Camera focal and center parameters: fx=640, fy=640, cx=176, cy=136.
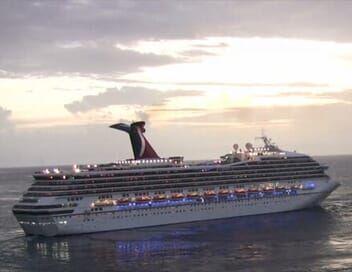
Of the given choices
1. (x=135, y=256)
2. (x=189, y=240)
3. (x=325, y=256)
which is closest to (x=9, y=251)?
(x=135, y=256)

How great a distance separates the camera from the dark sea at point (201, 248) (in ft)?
182

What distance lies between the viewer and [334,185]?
96625 millimetres

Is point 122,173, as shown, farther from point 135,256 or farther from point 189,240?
point 135,256

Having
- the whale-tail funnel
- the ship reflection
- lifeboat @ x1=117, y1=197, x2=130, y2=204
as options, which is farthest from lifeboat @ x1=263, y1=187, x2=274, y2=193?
lifeboat @ x1=117, y1=197, x2=130, y2=204

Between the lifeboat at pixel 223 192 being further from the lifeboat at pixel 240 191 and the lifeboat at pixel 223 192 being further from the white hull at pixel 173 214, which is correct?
the lifeboat at pixel 240 191

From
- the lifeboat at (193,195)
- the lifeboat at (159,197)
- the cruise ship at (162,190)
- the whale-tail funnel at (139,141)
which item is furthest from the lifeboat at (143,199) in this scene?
the whale-tail funnel at (139,141)

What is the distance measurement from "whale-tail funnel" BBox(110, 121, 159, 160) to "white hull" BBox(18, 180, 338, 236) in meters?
11.1

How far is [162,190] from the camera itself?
8094cm

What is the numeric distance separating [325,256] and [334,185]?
4106cm

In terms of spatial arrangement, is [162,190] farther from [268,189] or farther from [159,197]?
[268,189]

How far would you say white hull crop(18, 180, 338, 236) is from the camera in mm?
72062

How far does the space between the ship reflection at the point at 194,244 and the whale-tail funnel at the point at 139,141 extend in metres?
13.4

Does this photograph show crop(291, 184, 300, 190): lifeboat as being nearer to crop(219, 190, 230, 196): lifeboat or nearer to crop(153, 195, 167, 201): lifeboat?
crop(219, 190, 230, 196): lifeboat

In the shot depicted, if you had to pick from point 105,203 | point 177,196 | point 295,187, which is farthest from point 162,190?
point 295,187
